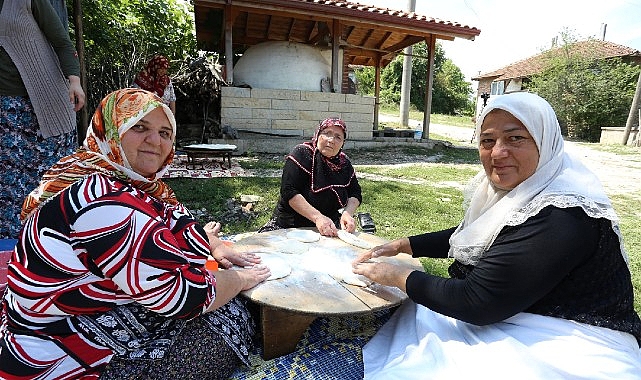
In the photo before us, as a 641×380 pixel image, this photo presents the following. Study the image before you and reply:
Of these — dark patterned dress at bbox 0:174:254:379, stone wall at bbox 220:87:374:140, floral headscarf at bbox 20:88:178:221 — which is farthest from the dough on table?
stone wall at bbox 220:87:374:140

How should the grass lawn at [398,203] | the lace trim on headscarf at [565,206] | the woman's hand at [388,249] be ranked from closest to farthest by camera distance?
the lace trim on headscarf at [565,206] < the woman's hand at [388,249] < the grass lawn at [398,203]

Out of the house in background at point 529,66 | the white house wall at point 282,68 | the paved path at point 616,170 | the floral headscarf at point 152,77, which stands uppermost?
the house in background at point 529,66

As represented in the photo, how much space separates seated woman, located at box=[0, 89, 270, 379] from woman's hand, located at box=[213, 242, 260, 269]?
12.0 inches

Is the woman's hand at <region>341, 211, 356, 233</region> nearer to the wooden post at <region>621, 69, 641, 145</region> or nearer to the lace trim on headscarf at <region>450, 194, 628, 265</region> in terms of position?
the lace trim on headscarf at <region>450, 194, 628, 265</region>

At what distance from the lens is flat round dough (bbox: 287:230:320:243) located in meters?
2.36

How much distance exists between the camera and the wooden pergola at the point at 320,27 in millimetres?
8961

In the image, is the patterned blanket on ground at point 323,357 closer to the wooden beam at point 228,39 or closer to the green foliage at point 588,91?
the wooden beam at point 228,39

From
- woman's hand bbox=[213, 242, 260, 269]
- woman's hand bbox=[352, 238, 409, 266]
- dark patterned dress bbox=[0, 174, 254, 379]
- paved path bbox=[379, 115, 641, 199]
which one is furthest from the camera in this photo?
paved path bbox=[379, 115, 641, 199]

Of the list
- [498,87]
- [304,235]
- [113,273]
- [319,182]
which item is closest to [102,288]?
[113,273]

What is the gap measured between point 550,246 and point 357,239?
4.13 feet

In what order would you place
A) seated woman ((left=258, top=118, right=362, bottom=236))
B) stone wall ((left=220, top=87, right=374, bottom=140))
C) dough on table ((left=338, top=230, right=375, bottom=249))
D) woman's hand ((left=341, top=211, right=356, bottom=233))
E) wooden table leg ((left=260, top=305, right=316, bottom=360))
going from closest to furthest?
wooden table leg ((left=260, top=305, right=316, bottom=360)), dough on table ((left=338, top=230, right=375, bottom=249)), woman's hand ((left=341, top=211, right=356, bottom=233)), seated woman ((left=258, top=118, right=362, bottom=236)), stone wall ((left=220, top=87, right=374, bottom=140))

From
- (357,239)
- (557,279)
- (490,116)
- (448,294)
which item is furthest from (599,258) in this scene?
(357,239)

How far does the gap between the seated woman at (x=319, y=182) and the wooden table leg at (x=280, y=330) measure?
99 centimetres

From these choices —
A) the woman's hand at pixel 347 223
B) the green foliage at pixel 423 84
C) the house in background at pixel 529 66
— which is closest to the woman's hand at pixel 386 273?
the woman's hand at pixel 347 223
